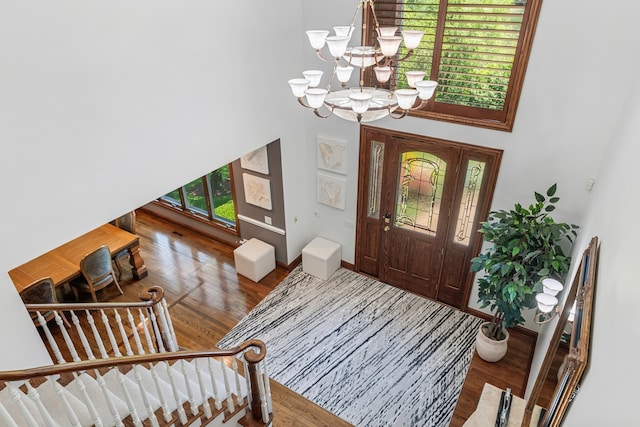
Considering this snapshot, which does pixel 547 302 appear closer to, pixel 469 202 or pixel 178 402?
pixel 469 202

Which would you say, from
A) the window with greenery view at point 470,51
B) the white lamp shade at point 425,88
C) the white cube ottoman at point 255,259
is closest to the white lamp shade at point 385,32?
the white lamp shade at point 425,88

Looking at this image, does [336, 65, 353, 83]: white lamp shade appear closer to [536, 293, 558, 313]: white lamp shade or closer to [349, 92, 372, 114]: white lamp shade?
[349, 92, 372, 114]: white lamp shade

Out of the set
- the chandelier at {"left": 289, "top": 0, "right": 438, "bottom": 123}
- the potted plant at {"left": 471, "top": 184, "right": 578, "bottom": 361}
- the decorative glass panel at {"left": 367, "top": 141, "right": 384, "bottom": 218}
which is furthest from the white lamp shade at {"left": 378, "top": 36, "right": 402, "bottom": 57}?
the decorative glass panel at {"left": 367, "top": 141, "right": 384, "bottom": 218}

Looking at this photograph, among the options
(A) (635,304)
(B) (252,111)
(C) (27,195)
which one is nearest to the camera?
(A) (635,304)

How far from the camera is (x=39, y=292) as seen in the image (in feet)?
16.0

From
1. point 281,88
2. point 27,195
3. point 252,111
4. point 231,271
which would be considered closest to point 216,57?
point 252,111

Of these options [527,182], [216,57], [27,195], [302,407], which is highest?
[216,57]

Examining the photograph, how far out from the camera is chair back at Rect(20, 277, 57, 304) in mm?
4766

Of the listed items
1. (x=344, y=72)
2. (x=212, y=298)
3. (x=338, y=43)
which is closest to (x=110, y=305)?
(x=212, y=298)

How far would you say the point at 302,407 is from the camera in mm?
4602

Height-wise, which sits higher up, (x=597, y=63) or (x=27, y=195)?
(x=597, y=63)

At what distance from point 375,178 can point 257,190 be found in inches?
68.0

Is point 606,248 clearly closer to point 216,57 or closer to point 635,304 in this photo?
point 635,304

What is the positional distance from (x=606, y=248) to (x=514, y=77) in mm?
2416
